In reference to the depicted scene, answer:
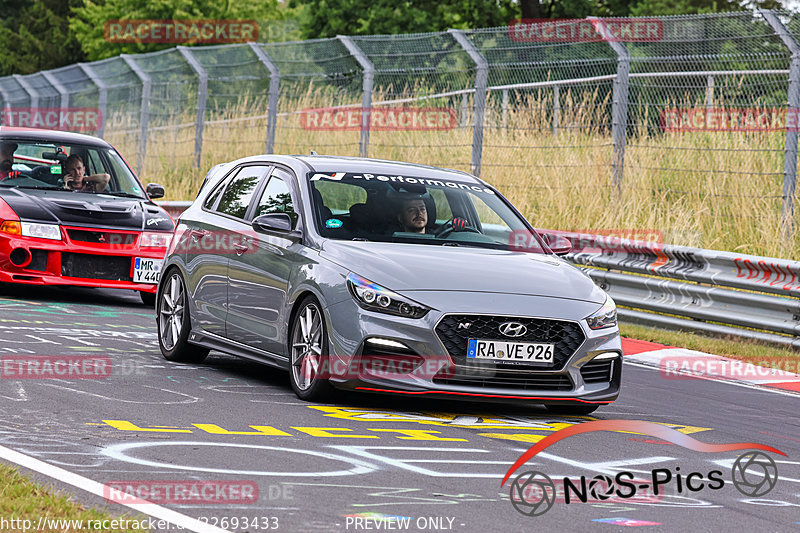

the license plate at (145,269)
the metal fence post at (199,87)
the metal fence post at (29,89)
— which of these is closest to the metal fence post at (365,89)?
the metal fence post at (199,87)

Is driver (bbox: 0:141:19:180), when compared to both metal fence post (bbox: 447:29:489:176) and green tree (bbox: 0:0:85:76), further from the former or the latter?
green tree (bbox: 0:0:85:76)

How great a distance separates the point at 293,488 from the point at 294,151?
63.5ft

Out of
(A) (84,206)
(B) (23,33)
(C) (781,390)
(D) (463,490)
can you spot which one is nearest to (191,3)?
(B) (23,33)

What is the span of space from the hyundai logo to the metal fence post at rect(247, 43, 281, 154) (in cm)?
1545

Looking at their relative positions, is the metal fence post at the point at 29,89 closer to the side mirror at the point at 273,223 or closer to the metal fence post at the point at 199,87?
the metal fence post at the point at 199,87

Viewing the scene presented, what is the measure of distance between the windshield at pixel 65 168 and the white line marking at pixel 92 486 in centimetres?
842

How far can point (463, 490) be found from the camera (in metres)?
5.99

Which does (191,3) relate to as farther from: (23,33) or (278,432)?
(278,432)

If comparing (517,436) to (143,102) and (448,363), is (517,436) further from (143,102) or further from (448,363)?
(143,102)

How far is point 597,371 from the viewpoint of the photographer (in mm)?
8281

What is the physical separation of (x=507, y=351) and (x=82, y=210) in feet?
22.6

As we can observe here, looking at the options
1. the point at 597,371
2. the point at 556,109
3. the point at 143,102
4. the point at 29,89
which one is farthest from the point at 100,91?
the point at 597,371

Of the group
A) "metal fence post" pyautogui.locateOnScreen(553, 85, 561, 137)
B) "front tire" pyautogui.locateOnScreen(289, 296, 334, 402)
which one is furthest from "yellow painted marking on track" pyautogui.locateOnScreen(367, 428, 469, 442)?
"metal fence post" pyautogui.locateOnScreen(553, 85, 561, 137)

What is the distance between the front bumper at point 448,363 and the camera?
7.82 metres
